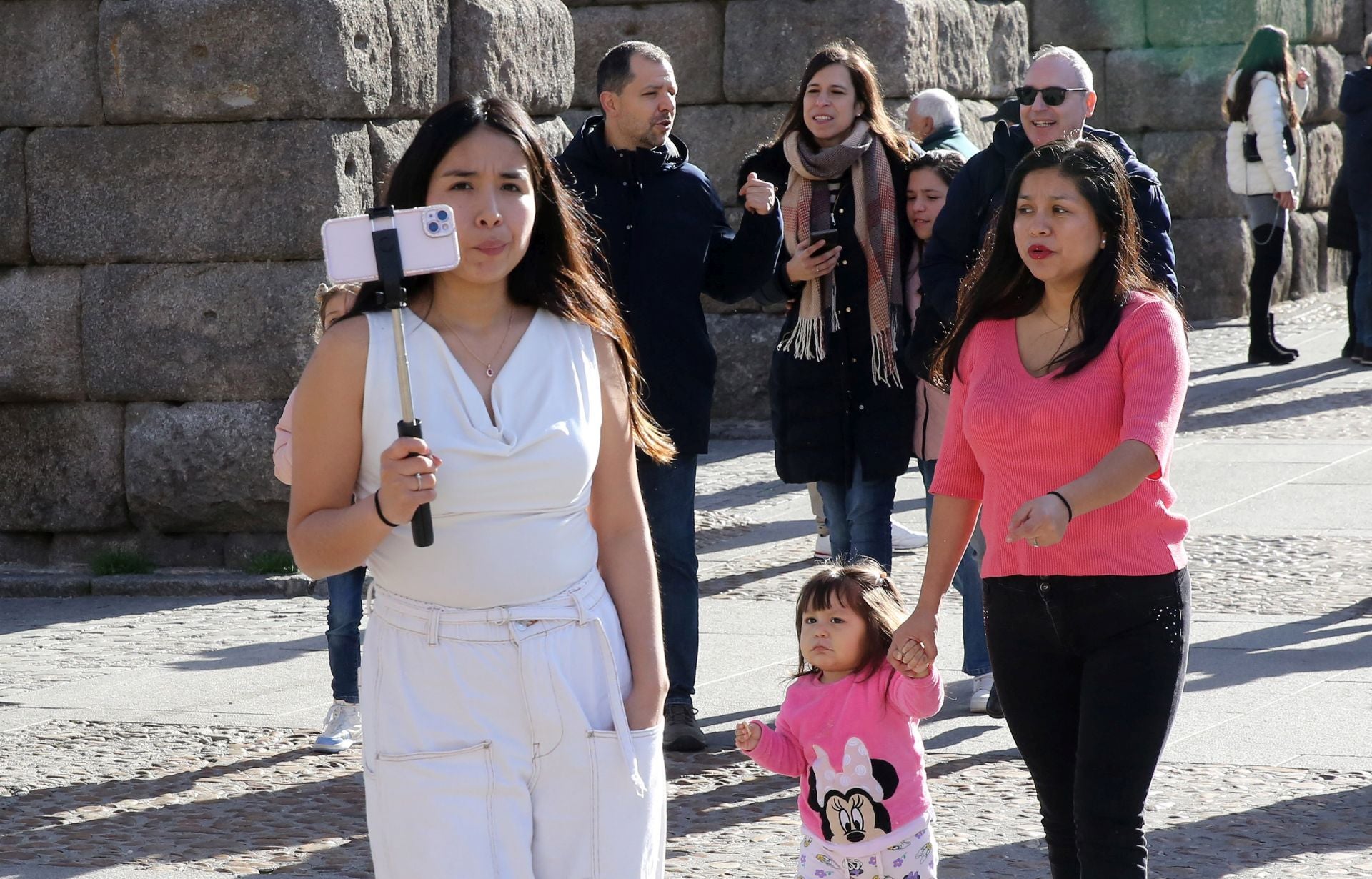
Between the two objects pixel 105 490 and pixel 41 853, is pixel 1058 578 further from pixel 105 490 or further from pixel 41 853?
pixel 105 490

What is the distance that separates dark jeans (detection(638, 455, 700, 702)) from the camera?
559 cm

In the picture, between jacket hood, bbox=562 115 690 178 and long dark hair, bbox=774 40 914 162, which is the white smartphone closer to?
jacket hood, bbox=562 115 690 178

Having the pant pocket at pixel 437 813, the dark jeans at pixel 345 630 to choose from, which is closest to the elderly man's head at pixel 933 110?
the dark jeans at pixel 345 630

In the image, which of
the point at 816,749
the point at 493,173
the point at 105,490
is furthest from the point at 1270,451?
the point at 493,173

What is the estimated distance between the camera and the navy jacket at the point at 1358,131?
41.5 ft

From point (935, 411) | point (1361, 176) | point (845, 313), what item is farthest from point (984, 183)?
point (1361, 176)

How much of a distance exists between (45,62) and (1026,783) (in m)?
5.36

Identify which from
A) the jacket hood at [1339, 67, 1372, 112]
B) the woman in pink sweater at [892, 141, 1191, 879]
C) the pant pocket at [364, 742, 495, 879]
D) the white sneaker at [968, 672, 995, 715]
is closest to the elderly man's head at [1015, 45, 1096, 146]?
the white sneaker at [968, 672, 995, 715]

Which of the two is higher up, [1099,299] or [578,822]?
[1099,299]

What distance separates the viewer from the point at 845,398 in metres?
5.91

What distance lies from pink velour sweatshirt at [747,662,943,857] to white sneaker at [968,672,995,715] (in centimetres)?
188

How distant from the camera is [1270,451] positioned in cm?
1000

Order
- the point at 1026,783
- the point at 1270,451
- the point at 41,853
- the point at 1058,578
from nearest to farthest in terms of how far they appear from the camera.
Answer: the point at 1058,578 → the point at 41,853 → the point at 1026,783 → the point at 1270,451

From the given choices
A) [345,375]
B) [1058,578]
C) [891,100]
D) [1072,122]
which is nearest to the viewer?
[345,375]
